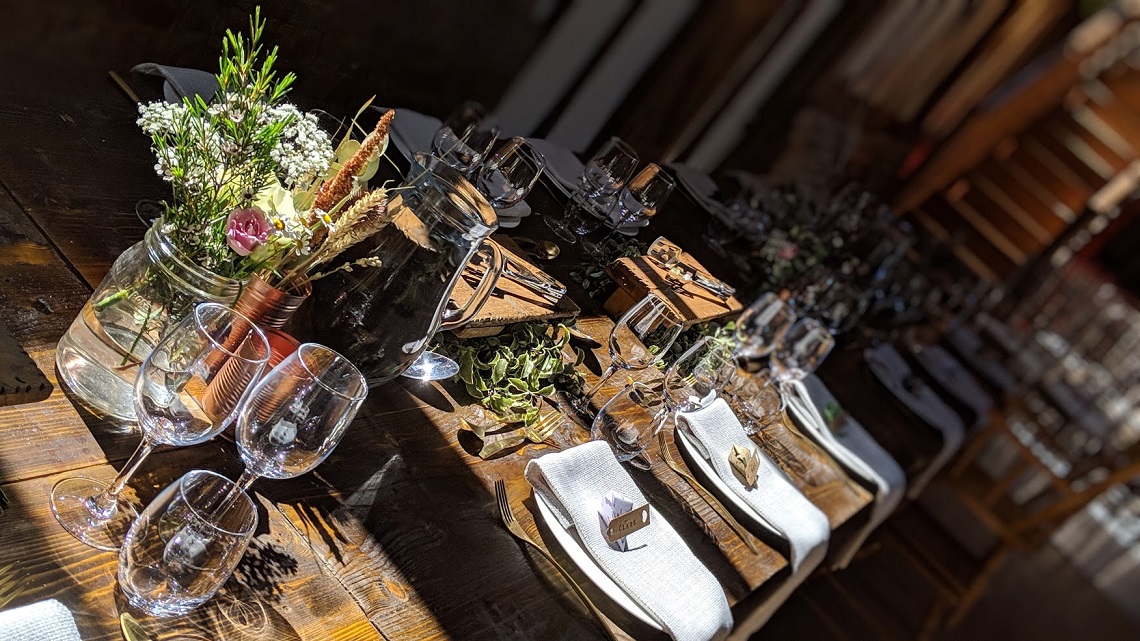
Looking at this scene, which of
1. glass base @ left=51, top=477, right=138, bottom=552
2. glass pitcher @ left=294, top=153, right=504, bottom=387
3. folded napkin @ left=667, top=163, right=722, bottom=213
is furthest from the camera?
folded napkin @ left=667, top=163, right=722, bottom=213

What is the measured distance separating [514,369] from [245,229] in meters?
0.61

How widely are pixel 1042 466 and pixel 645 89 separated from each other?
2434 millimetres

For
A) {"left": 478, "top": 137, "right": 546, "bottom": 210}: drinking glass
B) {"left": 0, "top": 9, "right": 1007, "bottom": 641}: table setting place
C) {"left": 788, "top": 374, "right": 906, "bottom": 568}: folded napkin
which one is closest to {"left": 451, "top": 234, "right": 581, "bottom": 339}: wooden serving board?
{"left": 0, "top": 9, "right": 1007, "bottom": 641}: table setting place

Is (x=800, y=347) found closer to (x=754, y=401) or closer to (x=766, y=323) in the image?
(x=766, y=323)

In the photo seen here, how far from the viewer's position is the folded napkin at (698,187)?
2.74 meters

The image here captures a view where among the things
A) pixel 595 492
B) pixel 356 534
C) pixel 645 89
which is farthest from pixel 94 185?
pixel 645 89

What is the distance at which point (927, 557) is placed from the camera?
3170 millimetres

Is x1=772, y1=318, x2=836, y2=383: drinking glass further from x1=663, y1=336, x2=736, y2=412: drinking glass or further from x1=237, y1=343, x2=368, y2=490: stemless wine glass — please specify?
x1=237, y1=343, x2=368, y2=490: stemless wine glass

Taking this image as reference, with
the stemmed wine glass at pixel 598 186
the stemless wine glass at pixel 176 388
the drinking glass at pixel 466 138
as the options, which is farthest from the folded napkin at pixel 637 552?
the stemmed wine glass at pixel 598 186

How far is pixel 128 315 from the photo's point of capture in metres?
0.78

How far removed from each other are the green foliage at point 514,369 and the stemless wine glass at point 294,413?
20.1 inches

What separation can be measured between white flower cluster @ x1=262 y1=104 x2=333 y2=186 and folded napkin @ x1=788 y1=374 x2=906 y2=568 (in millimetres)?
1542

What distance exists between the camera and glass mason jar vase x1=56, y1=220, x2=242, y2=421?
30.1 inches

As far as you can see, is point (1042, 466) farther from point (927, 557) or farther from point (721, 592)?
point (721, 592)
